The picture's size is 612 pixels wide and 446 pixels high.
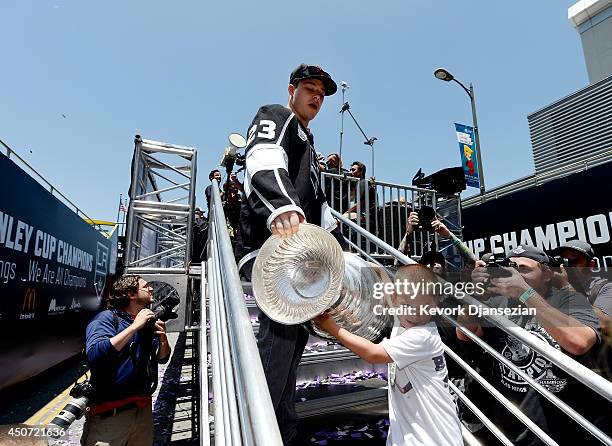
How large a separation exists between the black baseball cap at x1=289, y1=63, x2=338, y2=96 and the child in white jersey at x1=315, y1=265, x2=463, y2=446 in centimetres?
126

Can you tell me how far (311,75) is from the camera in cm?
190

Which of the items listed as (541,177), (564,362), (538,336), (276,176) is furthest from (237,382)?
(541,177)

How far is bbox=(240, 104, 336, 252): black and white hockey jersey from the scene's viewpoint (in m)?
1.43

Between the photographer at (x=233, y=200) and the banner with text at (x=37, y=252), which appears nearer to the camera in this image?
the banner with text at (x=37, y=252)

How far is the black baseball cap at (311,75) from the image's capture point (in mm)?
1902

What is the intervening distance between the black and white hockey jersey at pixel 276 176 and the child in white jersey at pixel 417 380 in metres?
0.72

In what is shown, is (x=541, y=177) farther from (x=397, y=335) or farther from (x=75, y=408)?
(x=75, y=408)

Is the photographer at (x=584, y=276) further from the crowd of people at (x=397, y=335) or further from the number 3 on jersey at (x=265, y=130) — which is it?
the number 3 on jersey at (x=265, y=130)

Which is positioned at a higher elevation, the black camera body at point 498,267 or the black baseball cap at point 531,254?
the black baseball cap at point 531,254

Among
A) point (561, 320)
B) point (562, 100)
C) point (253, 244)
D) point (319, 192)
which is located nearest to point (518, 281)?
point (561, 320)

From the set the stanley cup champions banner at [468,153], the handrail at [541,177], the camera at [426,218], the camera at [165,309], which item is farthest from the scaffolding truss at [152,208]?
the stanley cup champions banner at [468,153]

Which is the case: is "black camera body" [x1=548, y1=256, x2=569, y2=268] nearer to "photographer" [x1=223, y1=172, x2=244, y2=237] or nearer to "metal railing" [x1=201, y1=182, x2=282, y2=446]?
"metal railing" [x1=201, y1=182, x2=282, y2=446]

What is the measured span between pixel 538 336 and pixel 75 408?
3.33 meters

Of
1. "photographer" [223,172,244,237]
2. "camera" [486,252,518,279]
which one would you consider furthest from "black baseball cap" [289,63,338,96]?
"photographer" [223,172,244,237]
